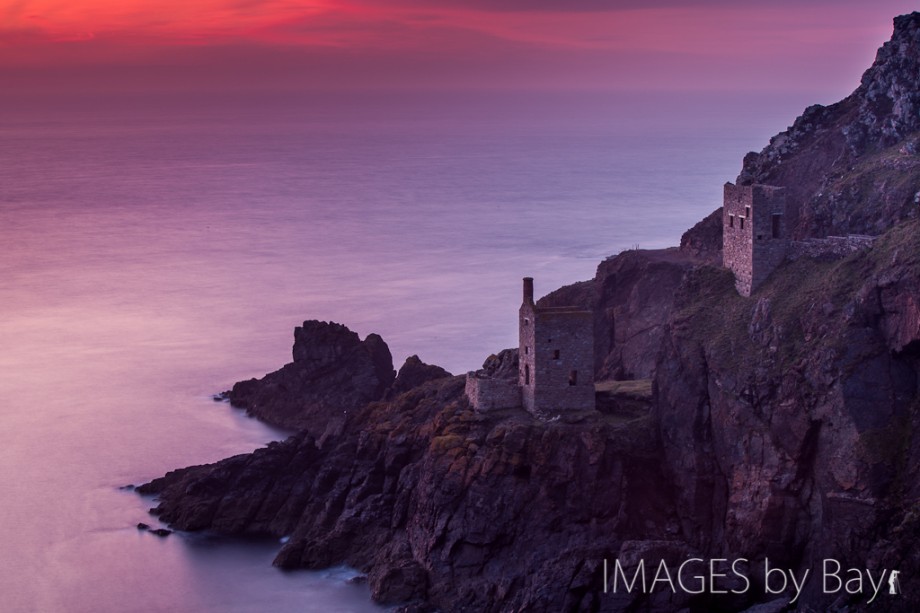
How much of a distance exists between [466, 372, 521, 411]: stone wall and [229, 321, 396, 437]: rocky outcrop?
14.7m

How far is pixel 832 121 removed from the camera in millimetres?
77625

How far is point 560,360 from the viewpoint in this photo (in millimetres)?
59781

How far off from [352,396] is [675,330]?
1923cm

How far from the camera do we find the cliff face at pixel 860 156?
6538 centimetres

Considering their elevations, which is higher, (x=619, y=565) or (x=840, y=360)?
(x=840, y=360)

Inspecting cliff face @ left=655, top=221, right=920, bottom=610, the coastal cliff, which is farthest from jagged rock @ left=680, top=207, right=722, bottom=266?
cliff face @ left=655, top=221, right=920, bottom=610

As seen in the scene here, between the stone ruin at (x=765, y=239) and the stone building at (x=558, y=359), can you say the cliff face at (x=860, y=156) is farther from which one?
the stone building at (x=558, y=359)

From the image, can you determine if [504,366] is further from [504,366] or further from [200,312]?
[200,312]

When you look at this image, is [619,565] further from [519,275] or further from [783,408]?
[519,275]

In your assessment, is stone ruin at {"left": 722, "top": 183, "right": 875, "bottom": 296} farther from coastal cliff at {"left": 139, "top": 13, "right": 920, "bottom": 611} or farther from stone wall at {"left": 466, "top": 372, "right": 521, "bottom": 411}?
stone wall at {"left": 466, "top": 372, "right": 521, "bottom": 411}

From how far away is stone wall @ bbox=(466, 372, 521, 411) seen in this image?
199ft

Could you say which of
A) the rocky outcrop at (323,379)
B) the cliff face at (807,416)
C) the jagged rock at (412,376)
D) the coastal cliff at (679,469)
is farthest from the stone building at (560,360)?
the rocky outcrop at (323,379)

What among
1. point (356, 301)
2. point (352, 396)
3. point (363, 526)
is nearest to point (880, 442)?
point (363, 526)

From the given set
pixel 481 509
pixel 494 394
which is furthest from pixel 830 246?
pixel 481 509
